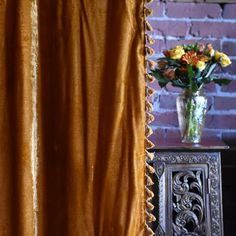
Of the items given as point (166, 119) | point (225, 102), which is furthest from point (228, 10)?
point (166, 119)

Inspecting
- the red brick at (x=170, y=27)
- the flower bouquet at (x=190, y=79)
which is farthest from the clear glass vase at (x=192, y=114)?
the red brick at (x=170, y=27)

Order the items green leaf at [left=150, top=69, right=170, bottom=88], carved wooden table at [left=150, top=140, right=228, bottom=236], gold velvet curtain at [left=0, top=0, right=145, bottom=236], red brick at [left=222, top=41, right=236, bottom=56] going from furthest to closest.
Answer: red brick at [left=222, top=41, right=236, bottom=56], green leaf at [left=150, top=69, right=170, bottom=88], carved wooden table at [left=150, top=140, right=228, bottom=236], gold velvet curtain at [left=0, top=0, right=145, bottom=236]

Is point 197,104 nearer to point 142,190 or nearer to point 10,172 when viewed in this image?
point 142,190

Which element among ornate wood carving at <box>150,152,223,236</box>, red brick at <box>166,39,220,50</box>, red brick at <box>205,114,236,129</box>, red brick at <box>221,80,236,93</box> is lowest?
ornate wood carving at <box>150,152,223,236</box>

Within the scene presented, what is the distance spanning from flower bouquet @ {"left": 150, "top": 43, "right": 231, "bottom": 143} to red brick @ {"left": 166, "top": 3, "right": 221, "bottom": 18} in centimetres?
25

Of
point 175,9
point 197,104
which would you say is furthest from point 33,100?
point 175,9

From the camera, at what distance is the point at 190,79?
141 centimetres

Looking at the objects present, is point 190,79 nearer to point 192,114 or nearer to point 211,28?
point 192,114

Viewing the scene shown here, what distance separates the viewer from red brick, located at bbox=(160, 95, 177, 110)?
1.67 meters

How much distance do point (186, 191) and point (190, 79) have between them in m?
0.36

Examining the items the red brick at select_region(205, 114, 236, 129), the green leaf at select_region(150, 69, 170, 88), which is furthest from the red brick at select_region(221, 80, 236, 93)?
the green leaf at select_region(150, 69, 170, 88)

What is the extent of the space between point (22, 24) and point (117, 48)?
0.28 metres

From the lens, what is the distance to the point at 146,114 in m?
1.26

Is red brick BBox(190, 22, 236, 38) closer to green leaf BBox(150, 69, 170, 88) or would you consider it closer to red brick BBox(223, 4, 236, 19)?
red brick BBox(223, 4, 236, 19)
